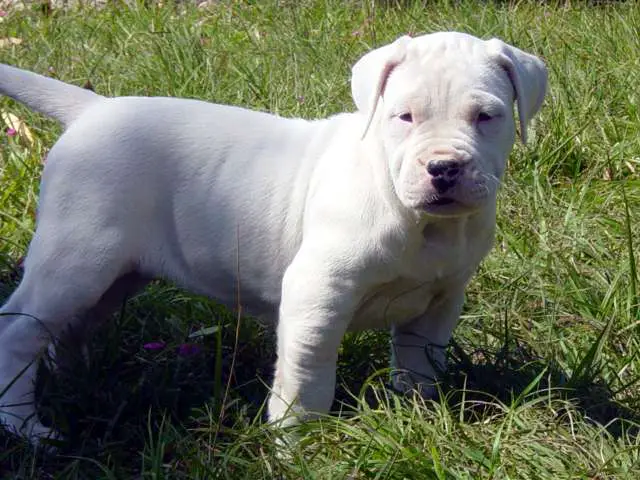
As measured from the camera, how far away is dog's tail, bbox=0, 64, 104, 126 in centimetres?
411

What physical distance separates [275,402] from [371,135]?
966 mm

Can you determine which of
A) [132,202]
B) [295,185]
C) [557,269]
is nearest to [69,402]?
[132,202]

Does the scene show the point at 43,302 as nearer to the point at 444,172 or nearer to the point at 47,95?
the point at 47,95

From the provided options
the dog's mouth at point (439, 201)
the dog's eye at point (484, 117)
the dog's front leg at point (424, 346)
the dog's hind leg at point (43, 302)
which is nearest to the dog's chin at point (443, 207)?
the dog's mouth at point (439, 201)

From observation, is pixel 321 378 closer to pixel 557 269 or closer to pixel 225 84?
pixel 557 269

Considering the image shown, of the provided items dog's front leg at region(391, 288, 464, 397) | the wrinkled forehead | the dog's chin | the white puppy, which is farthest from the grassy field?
the wrinkled forehead

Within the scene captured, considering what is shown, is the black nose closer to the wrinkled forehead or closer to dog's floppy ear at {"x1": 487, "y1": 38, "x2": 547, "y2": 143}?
the wrinkled forehead

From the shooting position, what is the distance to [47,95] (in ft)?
13.5

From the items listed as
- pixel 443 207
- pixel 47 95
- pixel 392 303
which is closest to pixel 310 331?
pixel 392 303

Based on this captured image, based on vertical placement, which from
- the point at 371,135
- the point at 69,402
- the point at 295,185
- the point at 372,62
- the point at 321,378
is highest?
the point at 372,62

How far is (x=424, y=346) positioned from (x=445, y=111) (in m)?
1.01

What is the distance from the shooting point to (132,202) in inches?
154

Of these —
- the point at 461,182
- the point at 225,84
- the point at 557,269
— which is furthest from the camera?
the point at 225,84

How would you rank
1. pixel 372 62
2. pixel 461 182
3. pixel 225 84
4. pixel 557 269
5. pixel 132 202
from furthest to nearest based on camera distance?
1. pixel 225 84
2. pixel 557 269
3. pixel 132 202
4. pixel 372 62
5. pixel 461 182
